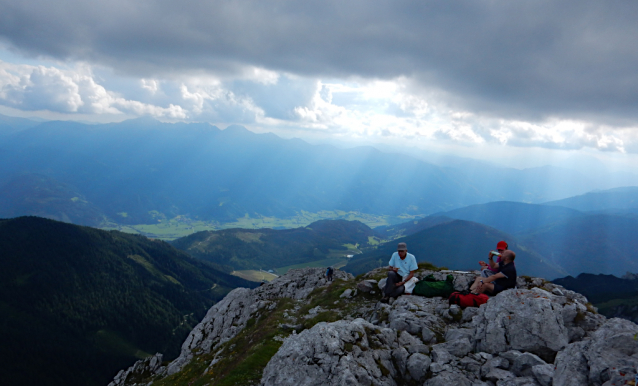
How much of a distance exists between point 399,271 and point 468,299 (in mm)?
5083

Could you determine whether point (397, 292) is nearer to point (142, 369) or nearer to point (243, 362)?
point (243, 362)

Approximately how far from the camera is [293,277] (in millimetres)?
52031

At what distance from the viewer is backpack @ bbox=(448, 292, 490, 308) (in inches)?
692

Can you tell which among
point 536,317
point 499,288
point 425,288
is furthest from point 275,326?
point 536,317

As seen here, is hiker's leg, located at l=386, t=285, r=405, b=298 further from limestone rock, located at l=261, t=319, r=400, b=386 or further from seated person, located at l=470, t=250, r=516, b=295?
limestone rock, located at l=261, t=319, r=400, b=386

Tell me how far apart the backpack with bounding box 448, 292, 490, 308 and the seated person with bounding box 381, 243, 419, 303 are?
314 cm

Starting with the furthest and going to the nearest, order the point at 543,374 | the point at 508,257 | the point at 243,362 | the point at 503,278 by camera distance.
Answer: the point at 243,362
the point at 503,278
the point at 508,257
the point at 543,374

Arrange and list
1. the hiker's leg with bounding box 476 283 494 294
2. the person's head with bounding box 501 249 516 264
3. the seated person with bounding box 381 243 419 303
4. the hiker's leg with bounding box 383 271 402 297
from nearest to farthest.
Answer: the person's head with bounding box 501 249 516 264
the hiker's leg with bounding box 476 283 494 294
the seated person with bounding box 381 243 419 303
the hiker's leg with bounding box 383 271 402 297

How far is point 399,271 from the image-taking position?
71.5 ft

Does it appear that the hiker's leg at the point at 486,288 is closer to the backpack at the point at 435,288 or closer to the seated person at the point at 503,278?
the seated person at the point at 503,278

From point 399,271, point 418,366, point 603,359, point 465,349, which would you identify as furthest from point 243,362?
point 603,359

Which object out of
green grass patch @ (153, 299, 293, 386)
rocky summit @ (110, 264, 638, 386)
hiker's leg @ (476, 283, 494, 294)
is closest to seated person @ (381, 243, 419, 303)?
rocky summit @ (110, 264, 638, 386)

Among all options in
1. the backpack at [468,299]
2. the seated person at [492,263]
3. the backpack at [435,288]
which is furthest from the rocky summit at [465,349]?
the seated person at [492,263]

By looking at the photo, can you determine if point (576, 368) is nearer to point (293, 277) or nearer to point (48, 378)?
point (293, 277)
